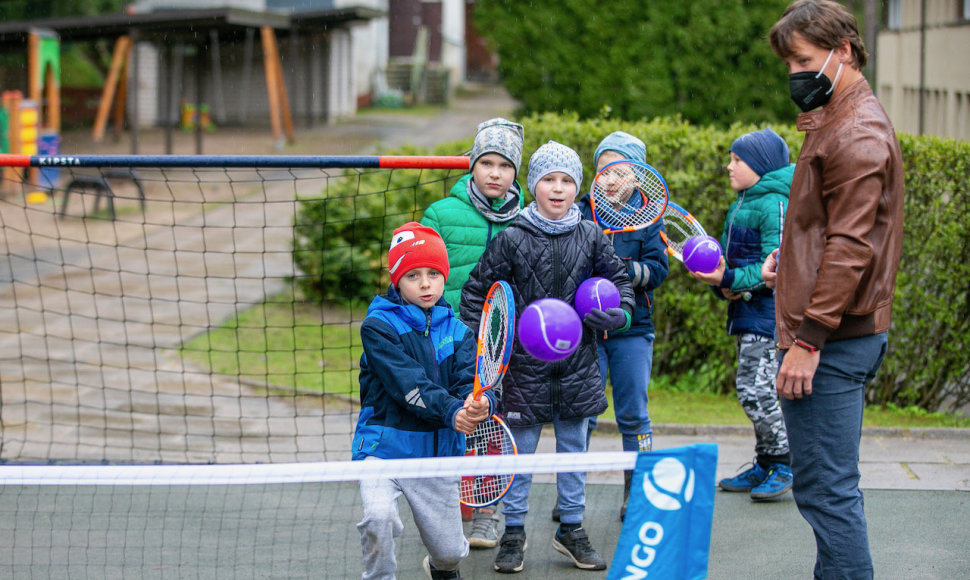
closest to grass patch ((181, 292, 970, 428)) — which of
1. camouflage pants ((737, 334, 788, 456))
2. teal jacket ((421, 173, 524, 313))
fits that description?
teal jacket ((421, 173, 524, 313))

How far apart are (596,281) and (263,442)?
3229mm

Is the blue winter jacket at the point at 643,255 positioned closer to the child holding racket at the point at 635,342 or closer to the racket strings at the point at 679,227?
the child holding racket at the point at 635,342

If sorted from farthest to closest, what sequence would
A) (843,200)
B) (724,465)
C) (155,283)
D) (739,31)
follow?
(739,31) → (155,283) → (724,465) → (843,200)

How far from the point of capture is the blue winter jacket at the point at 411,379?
381cm

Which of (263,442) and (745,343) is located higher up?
(745,343)

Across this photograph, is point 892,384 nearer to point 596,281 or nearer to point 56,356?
point 596,281

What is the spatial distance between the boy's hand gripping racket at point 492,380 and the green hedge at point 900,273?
2.38m

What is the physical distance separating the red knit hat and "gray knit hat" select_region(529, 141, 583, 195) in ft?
2.24

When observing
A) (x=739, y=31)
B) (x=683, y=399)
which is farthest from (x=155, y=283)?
(x=739, y=31)

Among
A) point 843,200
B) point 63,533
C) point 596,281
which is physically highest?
point 843,200

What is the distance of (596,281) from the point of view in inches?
164

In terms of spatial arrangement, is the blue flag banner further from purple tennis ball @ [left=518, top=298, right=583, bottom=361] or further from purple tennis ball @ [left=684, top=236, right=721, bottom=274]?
purple tennis ball @ [left=684, top=236, right=721, bottom=274]

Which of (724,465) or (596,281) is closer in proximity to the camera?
(596,281)

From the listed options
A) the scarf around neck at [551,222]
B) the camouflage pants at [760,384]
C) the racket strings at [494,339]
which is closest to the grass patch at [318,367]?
the camouflage pants at [760,384]
